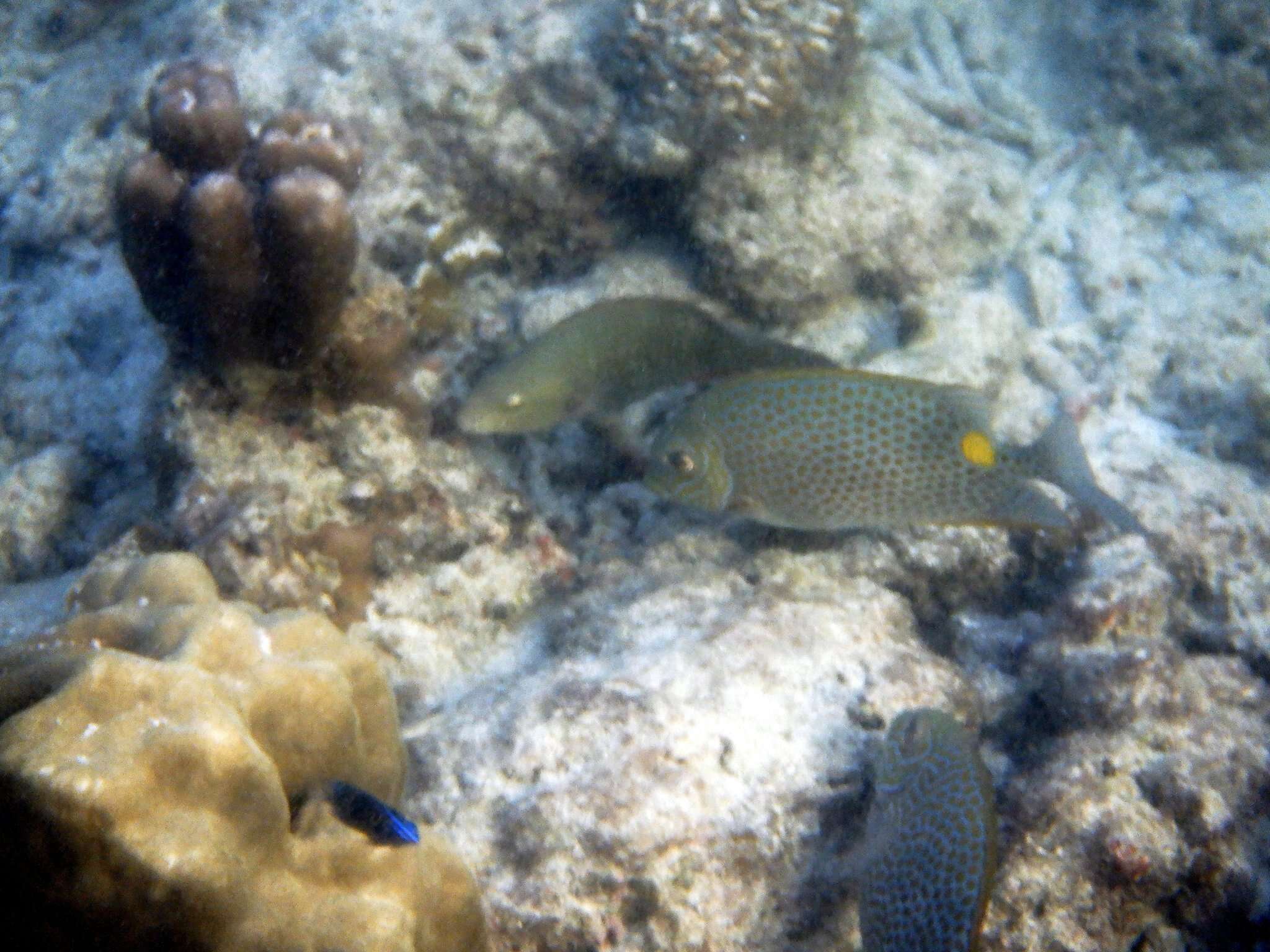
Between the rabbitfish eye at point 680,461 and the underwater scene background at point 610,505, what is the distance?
43mm

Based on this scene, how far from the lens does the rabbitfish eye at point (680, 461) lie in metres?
3.38

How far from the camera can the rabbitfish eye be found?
11.1 ft

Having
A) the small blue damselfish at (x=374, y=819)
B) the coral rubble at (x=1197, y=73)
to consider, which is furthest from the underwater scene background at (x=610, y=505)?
the coral rubble at (x=1197, y=73)

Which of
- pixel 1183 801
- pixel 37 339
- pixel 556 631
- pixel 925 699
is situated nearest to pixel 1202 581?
pixel 1183 801

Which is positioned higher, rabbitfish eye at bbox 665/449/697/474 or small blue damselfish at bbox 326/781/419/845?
rabbitfish eye at bbox 665/449/697/474

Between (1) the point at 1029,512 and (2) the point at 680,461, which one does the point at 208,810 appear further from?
(1) the point at 1029,512

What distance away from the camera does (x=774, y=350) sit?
12.5 feet

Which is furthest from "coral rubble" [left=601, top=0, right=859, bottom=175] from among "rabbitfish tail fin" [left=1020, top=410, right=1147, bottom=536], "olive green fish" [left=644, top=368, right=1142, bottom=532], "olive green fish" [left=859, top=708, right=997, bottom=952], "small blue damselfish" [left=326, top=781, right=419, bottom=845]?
"small blue damselfish" [left=326, top=781, right=419, bottom=845]

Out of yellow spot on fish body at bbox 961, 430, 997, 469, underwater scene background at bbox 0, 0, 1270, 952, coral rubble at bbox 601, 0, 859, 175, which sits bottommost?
underwater scene background at bbox 0, 0, 1270, 952

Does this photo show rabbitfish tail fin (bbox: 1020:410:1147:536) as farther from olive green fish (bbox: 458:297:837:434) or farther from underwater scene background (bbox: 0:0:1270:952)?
olive green fish (bbox: 458:297:837:434)

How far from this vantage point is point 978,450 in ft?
10.4

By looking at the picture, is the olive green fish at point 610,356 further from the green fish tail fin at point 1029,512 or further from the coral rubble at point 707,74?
the coral rubble at point 707,74

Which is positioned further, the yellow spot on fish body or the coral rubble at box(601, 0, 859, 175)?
the coral rubble at box(601, 0, 859, 175)

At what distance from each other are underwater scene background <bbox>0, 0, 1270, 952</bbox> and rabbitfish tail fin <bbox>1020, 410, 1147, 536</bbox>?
2 centimetres
